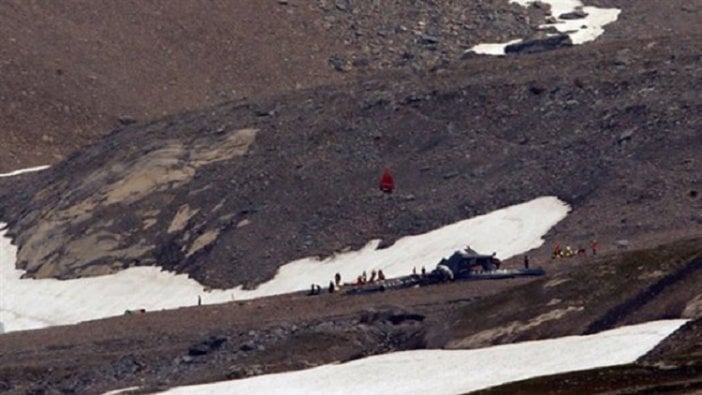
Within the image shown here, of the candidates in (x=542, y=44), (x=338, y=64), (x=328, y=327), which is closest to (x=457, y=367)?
(x=328, y=327)

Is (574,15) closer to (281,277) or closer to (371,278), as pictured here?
(281,277)

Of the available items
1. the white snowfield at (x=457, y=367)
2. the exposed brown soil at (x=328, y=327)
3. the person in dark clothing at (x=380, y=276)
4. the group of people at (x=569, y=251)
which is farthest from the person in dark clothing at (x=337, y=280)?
the white snowfield at (x=457, y=367)

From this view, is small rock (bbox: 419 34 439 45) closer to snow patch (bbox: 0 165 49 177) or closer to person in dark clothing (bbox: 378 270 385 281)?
snow patch (bbox: 0 165 49 177)

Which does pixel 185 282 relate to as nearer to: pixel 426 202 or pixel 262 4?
pixel 426 202

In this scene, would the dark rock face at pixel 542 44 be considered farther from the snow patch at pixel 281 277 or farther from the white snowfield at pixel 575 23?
the snow patch at pixel 281 277

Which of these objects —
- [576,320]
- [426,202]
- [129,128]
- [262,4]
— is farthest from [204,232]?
[262,4]
